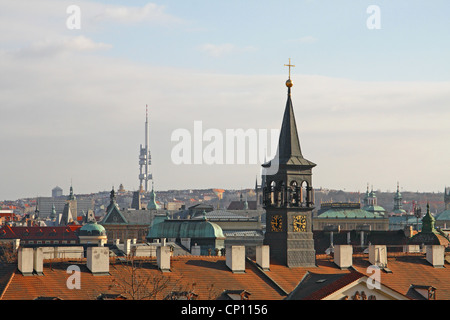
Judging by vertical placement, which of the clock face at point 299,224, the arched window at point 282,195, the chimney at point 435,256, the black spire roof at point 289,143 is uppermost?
the black spire roof at point 289,143

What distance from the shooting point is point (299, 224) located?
81.0m

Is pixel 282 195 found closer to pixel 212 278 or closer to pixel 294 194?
pixel 294 194

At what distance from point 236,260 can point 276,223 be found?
37.3 ft

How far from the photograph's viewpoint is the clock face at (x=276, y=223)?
80.9 meters

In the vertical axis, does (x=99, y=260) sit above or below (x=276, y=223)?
below

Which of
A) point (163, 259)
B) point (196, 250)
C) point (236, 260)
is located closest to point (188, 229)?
point (196, 250)

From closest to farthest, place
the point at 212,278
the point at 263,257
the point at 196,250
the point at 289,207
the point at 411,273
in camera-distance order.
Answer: the point at 212,278 < the point at 263,257 < the point at 411,273 < the point at 289,207 < the point at 196,250

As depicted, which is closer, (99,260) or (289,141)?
(99,260)

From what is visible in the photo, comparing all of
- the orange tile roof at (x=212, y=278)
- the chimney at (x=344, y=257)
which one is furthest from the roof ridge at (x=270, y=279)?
the chimney at (x=344, y=257)

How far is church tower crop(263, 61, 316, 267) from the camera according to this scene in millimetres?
78938

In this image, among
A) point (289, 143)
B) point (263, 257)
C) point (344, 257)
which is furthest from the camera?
point (289, 143)

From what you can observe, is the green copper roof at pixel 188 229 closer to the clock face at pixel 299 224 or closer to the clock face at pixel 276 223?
the clock face at pixel 276 223

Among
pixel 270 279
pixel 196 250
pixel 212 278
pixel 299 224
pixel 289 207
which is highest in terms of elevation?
pixel 289 207

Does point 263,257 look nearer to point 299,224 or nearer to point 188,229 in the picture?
point 299,224
